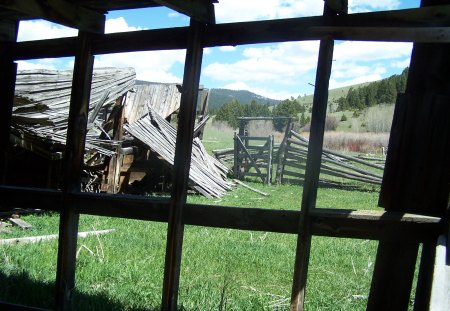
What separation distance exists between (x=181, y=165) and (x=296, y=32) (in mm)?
911

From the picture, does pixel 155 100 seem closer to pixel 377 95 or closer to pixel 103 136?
pixel 103 136

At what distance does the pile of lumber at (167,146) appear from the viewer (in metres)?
12.6

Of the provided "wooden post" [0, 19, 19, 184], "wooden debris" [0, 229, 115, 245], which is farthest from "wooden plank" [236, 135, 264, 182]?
"wooden post" [0, 19, 19, 184]

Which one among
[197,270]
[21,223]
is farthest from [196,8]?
[21,223]

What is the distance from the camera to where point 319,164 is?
2389mm

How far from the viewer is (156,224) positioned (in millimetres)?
7938

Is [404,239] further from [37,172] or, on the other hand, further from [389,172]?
[37,172]

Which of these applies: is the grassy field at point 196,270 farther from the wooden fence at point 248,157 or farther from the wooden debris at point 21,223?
the wooden fence at point 248,157

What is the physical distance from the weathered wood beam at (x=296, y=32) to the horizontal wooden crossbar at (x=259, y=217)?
0.80 m

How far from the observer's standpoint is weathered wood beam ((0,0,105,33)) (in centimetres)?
287

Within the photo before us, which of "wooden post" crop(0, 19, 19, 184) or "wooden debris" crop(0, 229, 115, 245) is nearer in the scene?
"wooden post" crop(0, 19, 19, 184)

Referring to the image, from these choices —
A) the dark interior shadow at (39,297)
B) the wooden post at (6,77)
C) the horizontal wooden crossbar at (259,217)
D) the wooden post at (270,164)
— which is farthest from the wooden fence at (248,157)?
the horizontal wooden crossbar at (259,217)

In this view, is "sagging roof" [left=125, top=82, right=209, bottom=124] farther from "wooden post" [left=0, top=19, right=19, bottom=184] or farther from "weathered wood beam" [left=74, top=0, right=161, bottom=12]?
"weathered wood beam" [left=74, top=0, right=161, bottom=12]

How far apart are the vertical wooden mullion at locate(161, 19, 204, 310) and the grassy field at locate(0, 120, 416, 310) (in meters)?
0.95
